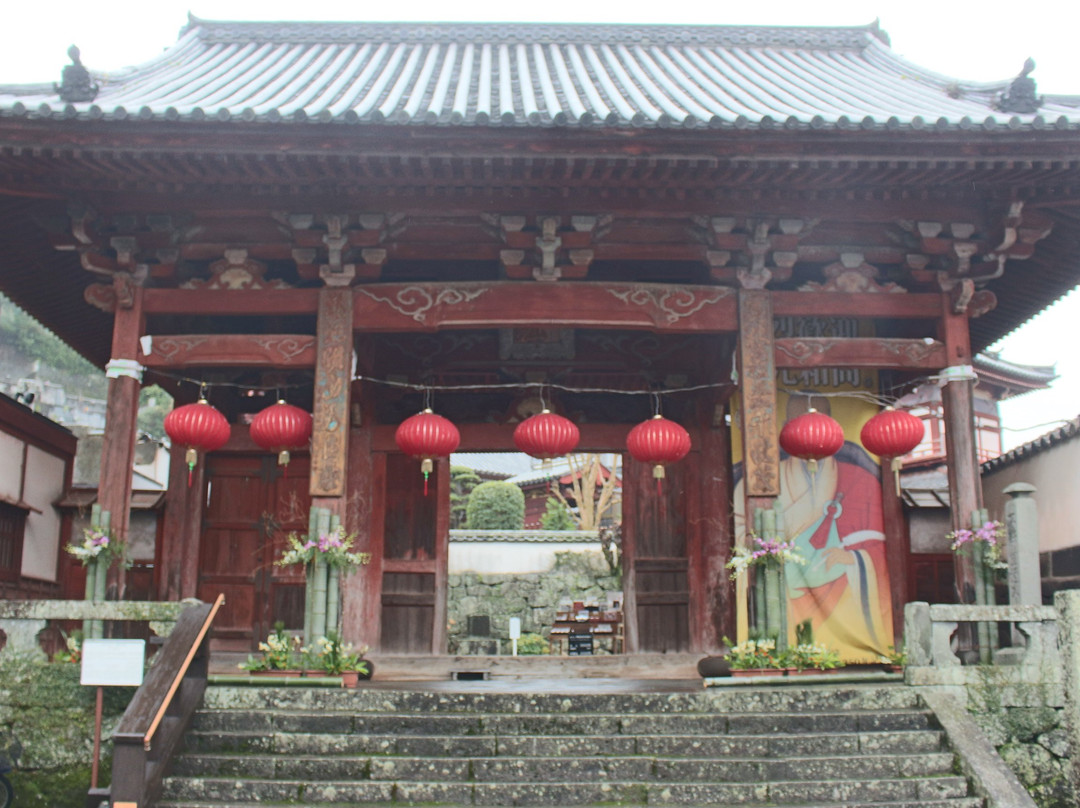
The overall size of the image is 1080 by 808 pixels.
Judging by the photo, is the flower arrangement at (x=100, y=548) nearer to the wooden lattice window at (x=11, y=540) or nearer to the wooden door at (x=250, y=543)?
the wooden door at (x=250, y=543)

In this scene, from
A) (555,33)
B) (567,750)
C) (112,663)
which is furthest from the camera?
(555,33)

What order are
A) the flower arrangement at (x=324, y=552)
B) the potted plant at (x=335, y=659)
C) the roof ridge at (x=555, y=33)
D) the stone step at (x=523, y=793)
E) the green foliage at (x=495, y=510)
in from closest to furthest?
the stone step at (x=523, y=793) → the potted plant at (x=335, y=659) → the flower arrangement at (x=324, y=552) → the roof ridge at (x=555, y=33) → the green foliage at (x=495, y=510)

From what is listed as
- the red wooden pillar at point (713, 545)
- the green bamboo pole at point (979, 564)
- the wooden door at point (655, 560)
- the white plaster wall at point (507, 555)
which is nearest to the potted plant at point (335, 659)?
the wooden door at point (655, 560)

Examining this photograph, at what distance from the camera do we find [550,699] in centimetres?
731

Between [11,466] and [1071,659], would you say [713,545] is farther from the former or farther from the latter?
[11,466]

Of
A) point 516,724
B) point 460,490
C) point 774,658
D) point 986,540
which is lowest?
point 516,724

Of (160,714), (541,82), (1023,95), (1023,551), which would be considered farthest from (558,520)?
(160,714)

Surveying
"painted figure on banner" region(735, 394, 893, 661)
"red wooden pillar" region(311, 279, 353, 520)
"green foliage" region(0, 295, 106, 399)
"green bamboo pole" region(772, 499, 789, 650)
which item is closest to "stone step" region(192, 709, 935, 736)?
"green bamboo pole" region(772, 499, 789, 650)

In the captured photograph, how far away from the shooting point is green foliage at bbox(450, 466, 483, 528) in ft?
93.8

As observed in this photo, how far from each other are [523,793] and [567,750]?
1.80 ft

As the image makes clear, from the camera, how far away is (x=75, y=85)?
8.75 meters

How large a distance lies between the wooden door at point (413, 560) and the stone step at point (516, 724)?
177 inches

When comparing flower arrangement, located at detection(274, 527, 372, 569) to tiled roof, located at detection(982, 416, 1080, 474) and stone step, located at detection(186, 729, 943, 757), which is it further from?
tiled roof, located at detection(982, 416, 1080, 474)

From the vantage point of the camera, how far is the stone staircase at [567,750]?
6.36m
